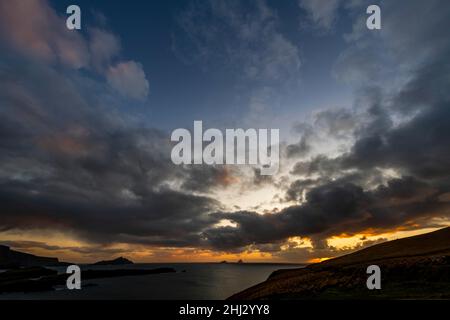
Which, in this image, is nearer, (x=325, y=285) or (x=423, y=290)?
(x=423, y=290)

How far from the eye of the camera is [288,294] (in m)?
32.7
